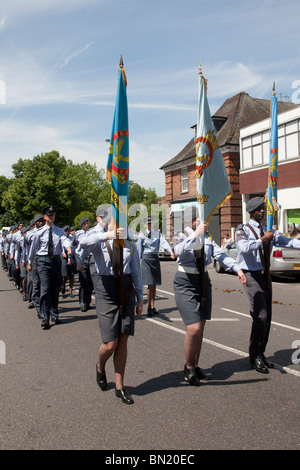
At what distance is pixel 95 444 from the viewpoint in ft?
11.2

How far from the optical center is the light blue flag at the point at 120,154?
4527 mm

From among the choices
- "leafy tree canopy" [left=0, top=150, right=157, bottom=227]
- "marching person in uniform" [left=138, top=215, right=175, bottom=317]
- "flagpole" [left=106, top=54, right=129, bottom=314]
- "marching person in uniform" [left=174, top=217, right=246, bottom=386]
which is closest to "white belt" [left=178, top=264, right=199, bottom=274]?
"marching person in uniform" [left=174, top=217, right=246, bottom=386]

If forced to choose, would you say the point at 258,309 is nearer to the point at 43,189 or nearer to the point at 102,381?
the point at 102,381

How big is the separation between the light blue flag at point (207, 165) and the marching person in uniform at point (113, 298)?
1.13 meters

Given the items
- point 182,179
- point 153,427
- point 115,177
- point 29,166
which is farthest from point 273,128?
point 29,166

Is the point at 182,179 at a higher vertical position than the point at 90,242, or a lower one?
higher

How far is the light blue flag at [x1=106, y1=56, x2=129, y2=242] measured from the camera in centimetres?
453

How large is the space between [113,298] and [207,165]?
1.90 metres

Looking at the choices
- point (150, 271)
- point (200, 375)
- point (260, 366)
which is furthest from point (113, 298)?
point (150, 271)

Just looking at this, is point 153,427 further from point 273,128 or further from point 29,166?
point 29,166

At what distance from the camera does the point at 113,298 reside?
4488mm

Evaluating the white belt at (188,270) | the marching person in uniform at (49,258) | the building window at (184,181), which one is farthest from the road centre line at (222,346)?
the building window at (184,181)

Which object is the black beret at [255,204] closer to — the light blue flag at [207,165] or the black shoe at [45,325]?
the light blue flag at [207,165]
